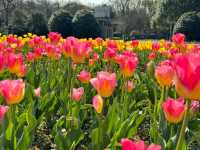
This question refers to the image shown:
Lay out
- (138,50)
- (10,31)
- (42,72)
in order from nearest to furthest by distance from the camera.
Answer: (42,72) < (138,50) < (10,31)

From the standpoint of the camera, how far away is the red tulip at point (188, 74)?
48.9 inches

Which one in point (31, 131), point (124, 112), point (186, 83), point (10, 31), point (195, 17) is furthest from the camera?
point (195, 17)

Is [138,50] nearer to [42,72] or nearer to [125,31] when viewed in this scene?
[42,72]

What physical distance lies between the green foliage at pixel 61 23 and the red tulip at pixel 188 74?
1709 centimetres

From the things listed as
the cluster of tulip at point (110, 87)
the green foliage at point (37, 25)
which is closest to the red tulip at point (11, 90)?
the cluster of tulip at point (110, 87)

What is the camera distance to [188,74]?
1249 mm

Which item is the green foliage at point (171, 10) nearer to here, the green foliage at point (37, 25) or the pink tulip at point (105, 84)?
the green foliage at point (37, 25)

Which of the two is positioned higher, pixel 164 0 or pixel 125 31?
pixel 164 0

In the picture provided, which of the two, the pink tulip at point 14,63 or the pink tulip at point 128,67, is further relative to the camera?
the pink tulip at point 14,63

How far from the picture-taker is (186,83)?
4.18 ft

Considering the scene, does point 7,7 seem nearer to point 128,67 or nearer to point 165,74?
point 128,67

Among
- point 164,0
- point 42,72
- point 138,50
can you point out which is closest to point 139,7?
point 164,0

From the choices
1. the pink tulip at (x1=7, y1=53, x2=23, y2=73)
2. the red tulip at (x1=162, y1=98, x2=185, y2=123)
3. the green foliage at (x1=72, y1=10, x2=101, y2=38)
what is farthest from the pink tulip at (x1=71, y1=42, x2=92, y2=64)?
the green foliage at (x1=72, y1=10, x2=101, y2=38)

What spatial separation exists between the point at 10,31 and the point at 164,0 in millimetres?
13355
